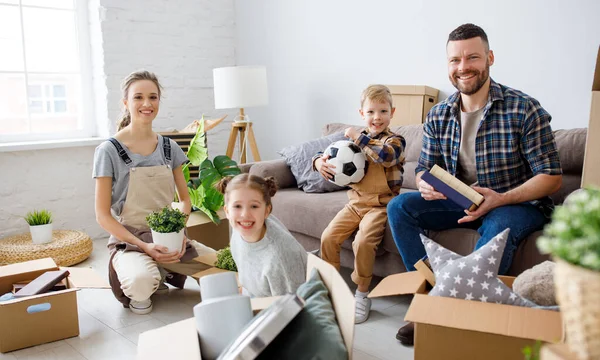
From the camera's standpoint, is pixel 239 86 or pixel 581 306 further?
pixel 239 86

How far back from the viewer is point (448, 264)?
1559mm

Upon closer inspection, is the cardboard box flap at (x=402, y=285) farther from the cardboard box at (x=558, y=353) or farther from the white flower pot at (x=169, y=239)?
the white flower pot at (x=169, y=239)

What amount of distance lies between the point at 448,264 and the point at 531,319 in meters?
0.35

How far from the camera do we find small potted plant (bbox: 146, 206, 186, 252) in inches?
94.8

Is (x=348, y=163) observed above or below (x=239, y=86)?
below

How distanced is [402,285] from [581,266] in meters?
1.04

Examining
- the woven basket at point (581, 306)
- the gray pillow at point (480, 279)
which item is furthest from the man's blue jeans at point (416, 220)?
the woven basket at point (581, 306)

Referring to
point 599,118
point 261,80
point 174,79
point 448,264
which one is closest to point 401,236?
point 448,264

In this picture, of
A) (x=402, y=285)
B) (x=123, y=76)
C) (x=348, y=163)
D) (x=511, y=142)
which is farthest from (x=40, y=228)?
(x=511, y=142)

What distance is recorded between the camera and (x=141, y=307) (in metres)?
2.44

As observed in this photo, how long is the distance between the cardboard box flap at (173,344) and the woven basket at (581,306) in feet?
2.83

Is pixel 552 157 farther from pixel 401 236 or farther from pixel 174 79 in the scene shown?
pixel 174 79

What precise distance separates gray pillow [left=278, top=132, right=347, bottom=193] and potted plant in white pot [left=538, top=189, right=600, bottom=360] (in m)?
2.32

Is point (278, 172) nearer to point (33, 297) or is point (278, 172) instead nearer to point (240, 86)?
point (240, 86)
